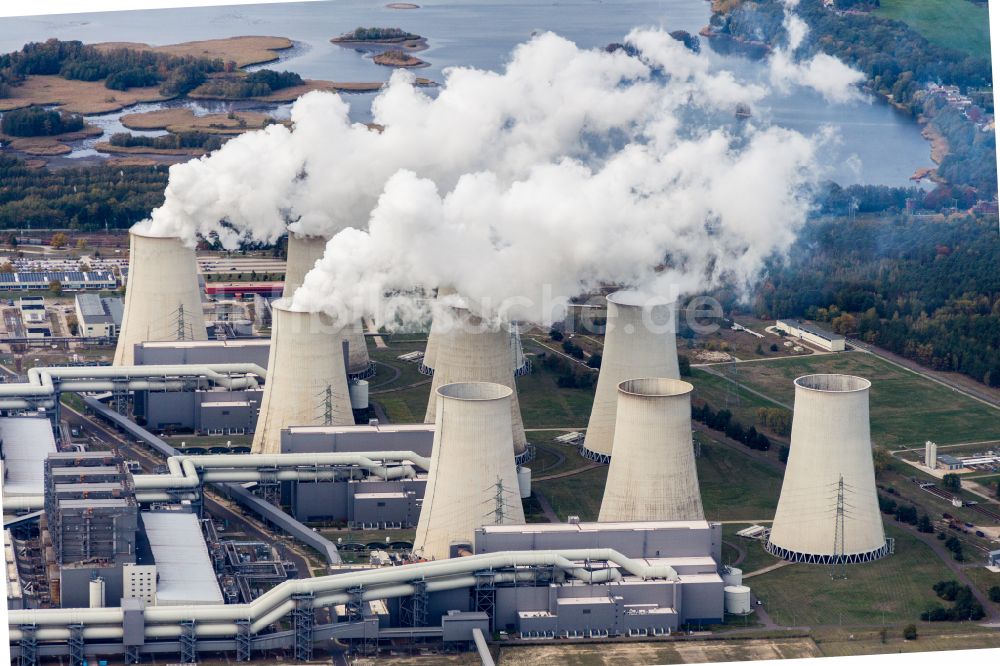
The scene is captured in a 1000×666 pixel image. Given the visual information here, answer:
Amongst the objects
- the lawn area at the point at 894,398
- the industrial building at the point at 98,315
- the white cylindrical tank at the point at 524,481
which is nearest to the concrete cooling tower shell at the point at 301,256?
the industrial building at the point at 98,315

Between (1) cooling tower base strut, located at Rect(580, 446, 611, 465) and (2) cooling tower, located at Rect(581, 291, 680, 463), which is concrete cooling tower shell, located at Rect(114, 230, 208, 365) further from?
(2) cooling tower, located at Rect(581, 291, 680, 463)

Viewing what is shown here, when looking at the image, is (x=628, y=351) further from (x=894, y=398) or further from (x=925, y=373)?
(x=925, y=373)

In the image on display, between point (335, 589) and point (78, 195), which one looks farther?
point (78, 195)

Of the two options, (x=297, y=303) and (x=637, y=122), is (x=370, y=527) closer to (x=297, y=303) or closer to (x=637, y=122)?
(x=297, y=303)

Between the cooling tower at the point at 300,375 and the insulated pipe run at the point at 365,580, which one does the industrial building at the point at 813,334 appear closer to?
the cooling tower at the point at 300,375

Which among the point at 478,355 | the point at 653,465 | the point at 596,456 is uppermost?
the point at 478,355

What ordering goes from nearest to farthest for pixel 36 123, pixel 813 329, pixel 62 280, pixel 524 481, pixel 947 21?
pixel 524 481 < pixel 813 329 < pixel 62 280 < pixel 947 21 < pixel 36 123

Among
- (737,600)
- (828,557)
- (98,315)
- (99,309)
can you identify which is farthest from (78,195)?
(737,600)
